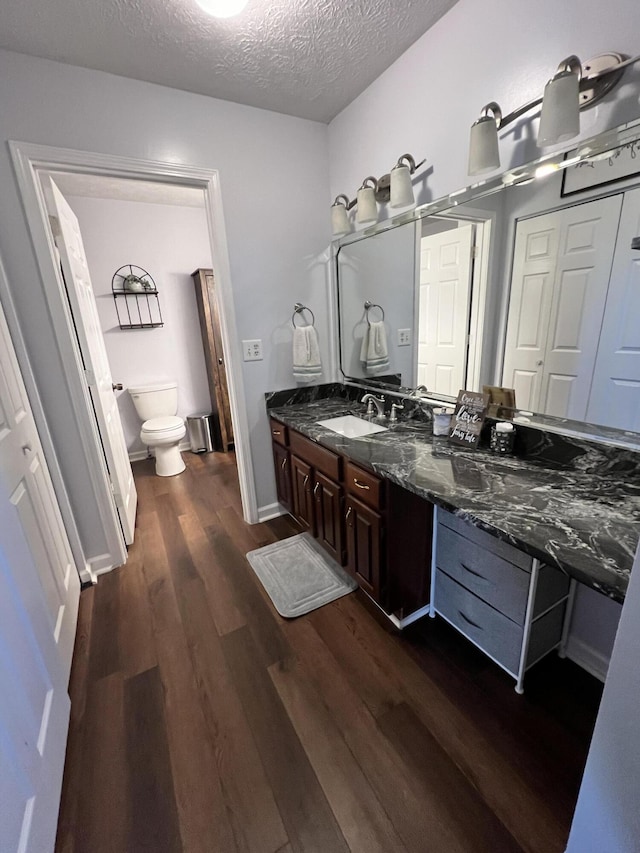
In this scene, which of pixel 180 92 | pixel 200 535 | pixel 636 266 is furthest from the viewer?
pixel 200 535

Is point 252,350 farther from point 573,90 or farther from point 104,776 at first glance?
point 104,776

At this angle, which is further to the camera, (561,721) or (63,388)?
(63,388)

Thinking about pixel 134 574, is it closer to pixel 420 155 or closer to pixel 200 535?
pixel 200 535

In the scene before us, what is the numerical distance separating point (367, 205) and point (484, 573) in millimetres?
1845

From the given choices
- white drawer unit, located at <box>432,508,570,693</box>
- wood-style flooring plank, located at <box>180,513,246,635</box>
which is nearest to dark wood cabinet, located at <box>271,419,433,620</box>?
white drawer unit, located at <box>432,508,570,693</box>

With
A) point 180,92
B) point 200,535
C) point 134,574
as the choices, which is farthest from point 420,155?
point 134,574

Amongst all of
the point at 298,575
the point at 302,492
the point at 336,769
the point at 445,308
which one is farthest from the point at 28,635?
the point at 445,308

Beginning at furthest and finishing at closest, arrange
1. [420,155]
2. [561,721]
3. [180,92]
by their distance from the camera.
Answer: [180,92], [420,155], [561,721]

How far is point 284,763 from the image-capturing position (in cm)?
116

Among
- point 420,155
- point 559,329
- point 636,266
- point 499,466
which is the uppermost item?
point 420,155

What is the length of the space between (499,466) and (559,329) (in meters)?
0.55

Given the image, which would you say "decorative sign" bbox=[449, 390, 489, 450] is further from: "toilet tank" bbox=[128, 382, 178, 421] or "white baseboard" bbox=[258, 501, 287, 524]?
"toilet tank" bbox=[128, 382, 178, 421]

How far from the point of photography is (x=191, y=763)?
1.17 meters

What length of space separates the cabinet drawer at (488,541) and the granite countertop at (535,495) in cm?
12
